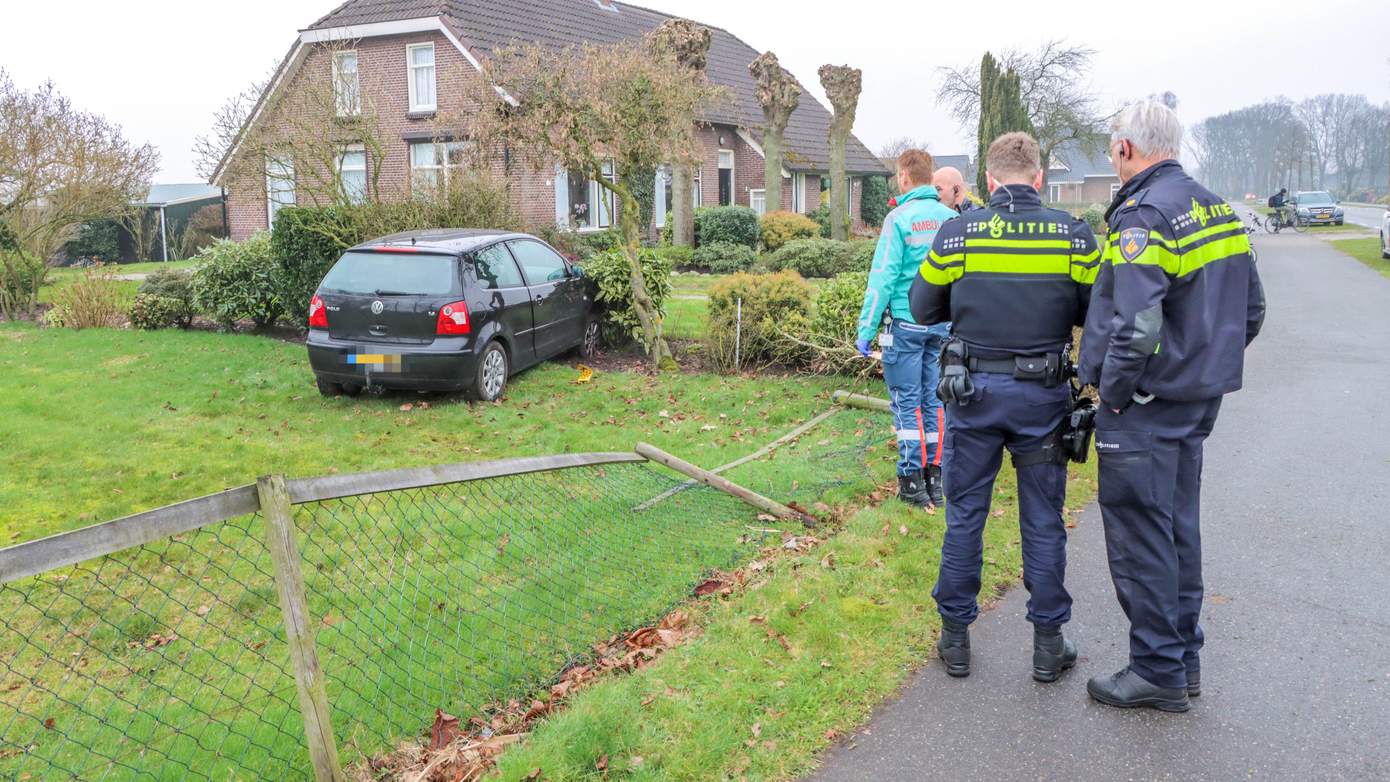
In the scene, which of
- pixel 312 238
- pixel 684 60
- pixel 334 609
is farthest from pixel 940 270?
pixel 684 60

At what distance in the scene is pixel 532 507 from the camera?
6383 millimetres

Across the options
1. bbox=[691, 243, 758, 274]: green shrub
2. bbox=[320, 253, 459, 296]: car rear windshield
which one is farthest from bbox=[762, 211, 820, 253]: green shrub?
bbox=[320, 253, 459, 296]: car rear windshield

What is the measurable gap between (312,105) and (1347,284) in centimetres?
1849

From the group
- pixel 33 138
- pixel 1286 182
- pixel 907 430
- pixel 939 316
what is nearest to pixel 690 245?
pixel 33 138

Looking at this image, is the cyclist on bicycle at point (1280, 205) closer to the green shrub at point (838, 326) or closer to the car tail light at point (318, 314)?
the green shrub at point (838, 326)

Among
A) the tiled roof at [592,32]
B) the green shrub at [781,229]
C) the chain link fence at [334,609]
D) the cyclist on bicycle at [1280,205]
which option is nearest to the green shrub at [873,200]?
the tiled roof at [592,32]

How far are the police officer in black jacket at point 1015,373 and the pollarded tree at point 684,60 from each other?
41.4 ft

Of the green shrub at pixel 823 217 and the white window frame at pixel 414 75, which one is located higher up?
the white window frame at pixel 414 75

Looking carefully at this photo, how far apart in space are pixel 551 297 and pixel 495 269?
0.99m

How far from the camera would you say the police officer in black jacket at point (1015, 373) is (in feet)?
12.6

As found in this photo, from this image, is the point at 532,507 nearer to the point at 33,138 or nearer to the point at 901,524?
the point at 901,524

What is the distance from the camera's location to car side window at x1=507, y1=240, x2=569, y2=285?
1049cm

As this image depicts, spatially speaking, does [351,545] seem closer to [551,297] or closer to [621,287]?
[551,297]

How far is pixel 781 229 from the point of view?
25.8m
